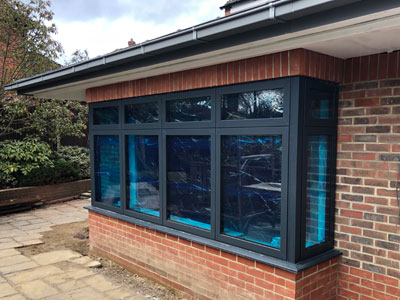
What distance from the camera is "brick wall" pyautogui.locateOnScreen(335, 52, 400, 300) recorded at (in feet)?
8.94

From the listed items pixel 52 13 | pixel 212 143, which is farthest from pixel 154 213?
pixel 52 13

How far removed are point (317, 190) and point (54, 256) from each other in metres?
4.05

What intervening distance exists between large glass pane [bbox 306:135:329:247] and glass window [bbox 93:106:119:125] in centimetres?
278

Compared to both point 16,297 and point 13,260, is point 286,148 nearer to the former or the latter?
point 16,297

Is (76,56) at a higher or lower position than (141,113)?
higher

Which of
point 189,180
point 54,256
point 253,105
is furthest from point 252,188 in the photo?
point 54,256

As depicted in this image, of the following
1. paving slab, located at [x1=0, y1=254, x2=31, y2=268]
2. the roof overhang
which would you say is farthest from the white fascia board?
paving slab, located at [x1=0, y1=254, x2=31, y2=268]

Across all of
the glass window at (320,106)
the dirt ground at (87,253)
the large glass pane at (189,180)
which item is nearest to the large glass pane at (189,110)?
the large glass pane at (189,180)

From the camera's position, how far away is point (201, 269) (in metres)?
3.56

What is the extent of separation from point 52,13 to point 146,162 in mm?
7029

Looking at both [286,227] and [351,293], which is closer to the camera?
[286,227]

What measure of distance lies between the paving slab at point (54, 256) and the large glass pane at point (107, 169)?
93 cm

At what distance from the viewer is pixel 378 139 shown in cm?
278

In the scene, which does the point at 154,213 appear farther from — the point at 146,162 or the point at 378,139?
the point at 378,139
